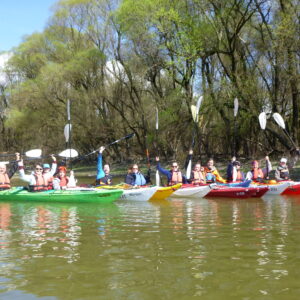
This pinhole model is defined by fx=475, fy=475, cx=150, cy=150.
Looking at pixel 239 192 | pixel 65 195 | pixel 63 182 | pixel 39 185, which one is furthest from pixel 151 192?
pixel 39 185

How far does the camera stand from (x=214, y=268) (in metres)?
5.61

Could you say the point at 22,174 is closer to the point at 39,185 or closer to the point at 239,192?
the point at 39,185

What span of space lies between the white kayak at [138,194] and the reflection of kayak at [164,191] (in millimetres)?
131

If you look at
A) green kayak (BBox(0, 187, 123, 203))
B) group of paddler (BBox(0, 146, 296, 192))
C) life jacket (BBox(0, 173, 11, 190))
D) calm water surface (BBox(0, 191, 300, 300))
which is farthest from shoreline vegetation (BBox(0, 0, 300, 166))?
calm water surface (BBox(0, 191, 300, 300))

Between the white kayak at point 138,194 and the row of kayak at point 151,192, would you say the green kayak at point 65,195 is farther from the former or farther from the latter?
the white kayak at point 138,194

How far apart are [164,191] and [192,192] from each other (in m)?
1.24

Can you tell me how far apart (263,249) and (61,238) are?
3126 mm

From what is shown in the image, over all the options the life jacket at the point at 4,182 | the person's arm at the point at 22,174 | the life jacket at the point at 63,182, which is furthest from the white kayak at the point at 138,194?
the life jacket at the point at 4,182

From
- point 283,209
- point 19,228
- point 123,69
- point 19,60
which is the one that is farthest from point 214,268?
point 19,60

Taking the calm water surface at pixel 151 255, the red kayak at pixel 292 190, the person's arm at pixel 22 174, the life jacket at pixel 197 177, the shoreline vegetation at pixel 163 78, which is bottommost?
the calm water surface at pixel 151 255

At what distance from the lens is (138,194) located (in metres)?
13.0

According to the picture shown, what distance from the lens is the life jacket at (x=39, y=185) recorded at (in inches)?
515

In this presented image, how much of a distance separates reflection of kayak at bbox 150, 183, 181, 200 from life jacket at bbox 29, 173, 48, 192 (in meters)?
3.00

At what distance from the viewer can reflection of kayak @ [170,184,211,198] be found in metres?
13.8
